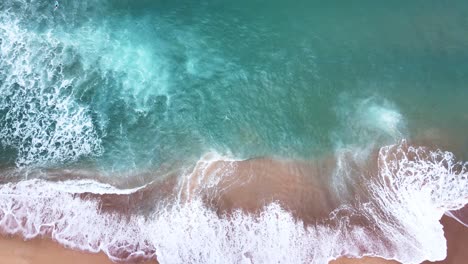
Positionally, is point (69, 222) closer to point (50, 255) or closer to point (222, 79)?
point (50, 255)

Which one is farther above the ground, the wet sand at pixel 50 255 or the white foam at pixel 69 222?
the white foam at pixel 69 222

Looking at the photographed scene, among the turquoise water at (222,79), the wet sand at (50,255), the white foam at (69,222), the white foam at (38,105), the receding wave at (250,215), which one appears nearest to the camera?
the wet sand at (50,255)

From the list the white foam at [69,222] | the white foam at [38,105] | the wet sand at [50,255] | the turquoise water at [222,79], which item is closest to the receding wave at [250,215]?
the white foam at [69,222]

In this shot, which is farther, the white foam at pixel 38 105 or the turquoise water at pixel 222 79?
the turquoise water at pixel 222 79

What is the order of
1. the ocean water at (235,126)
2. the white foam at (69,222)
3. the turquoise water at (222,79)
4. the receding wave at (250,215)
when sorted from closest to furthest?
1. the white foam at (69,222)
2. the receding wave at (250,215)
3. the ocean water at (235,126)
4. the turquoise water at (222,79)

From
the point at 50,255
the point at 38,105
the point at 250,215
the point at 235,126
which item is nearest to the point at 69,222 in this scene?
the point at 50,255

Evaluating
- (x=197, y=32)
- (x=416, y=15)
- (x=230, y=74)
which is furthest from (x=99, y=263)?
(x=416, y=15)

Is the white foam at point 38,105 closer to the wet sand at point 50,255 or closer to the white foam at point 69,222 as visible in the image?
the white foam at point 69,222
